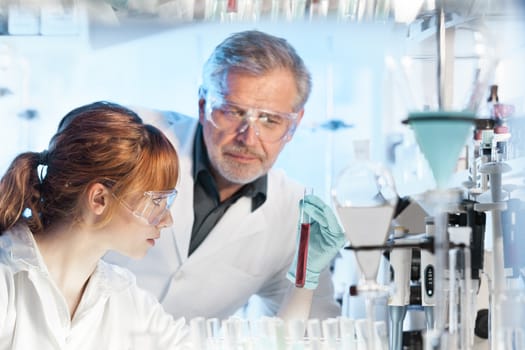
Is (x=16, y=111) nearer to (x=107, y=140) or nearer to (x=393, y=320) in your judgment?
(x=107, y=140)

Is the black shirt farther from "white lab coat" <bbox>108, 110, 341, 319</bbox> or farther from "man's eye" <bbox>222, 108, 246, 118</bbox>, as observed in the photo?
"man's eye" <bbox>222, 108, 246, 118</bbox>

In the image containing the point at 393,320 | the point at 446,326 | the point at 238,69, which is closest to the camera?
the point at 446,326

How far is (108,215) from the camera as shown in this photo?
2.89 metres

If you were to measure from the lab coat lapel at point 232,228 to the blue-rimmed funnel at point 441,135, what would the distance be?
0.93 meters

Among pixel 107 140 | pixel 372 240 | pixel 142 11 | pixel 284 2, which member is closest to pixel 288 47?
pixel 284 2

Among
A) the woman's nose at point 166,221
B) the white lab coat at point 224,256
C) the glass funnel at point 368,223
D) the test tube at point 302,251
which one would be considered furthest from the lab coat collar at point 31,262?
the glass funnel at point 368,223

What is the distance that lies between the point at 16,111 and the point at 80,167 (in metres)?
0.42

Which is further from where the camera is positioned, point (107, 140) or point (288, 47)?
point (288, 47)

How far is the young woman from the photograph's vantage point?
281cm

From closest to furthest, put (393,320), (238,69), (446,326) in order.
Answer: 1. (446,326)
2. (393,320)
3. (238,69)

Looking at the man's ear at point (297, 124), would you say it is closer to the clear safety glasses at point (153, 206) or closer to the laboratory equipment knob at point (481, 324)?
the clear safety glasses at point (153, 206)

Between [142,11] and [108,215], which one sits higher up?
[142,11]

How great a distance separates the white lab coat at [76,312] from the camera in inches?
108

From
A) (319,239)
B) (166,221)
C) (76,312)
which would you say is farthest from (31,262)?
(319,239)
